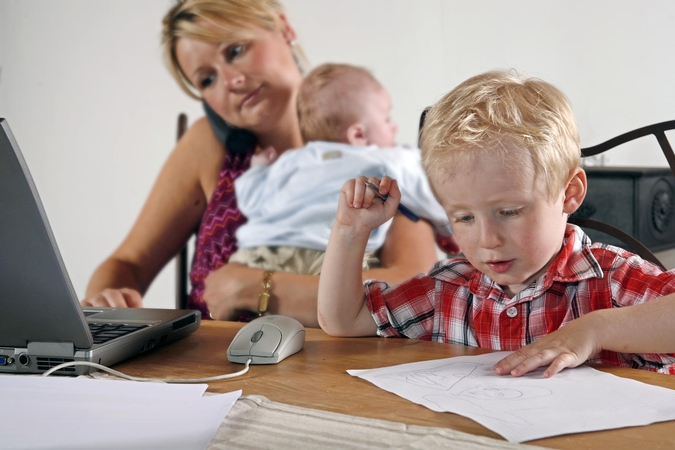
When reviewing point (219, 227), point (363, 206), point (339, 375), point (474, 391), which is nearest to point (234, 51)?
point (219, 227)

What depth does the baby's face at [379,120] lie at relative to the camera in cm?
193

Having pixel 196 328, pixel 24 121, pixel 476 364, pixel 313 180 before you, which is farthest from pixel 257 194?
pixel 476 364

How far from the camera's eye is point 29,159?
2.47 m

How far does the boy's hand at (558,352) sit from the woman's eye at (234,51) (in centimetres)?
146

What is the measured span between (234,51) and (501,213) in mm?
1286

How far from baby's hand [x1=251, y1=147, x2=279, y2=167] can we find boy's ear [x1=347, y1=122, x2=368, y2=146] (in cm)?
24

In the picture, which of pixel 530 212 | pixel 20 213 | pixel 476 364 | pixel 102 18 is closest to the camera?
pixel 20 213

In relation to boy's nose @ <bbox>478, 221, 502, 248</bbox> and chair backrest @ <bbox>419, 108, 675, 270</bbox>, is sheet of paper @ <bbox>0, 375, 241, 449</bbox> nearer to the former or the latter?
boy's nose @ <bbox>478, 221, 502, 248</bbox>

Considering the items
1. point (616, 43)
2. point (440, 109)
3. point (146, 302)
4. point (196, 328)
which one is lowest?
point (146, 302)

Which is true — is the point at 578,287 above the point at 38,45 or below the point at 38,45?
below

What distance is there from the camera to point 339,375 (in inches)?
33.6

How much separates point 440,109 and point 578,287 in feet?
1.17

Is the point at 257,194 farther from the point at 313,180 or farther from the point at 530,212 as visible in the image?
the point at 530,212

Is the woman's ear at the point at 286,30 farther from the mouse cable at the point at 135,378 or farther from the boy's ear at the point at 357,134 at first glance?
the mouse cable at the point at 135,378
